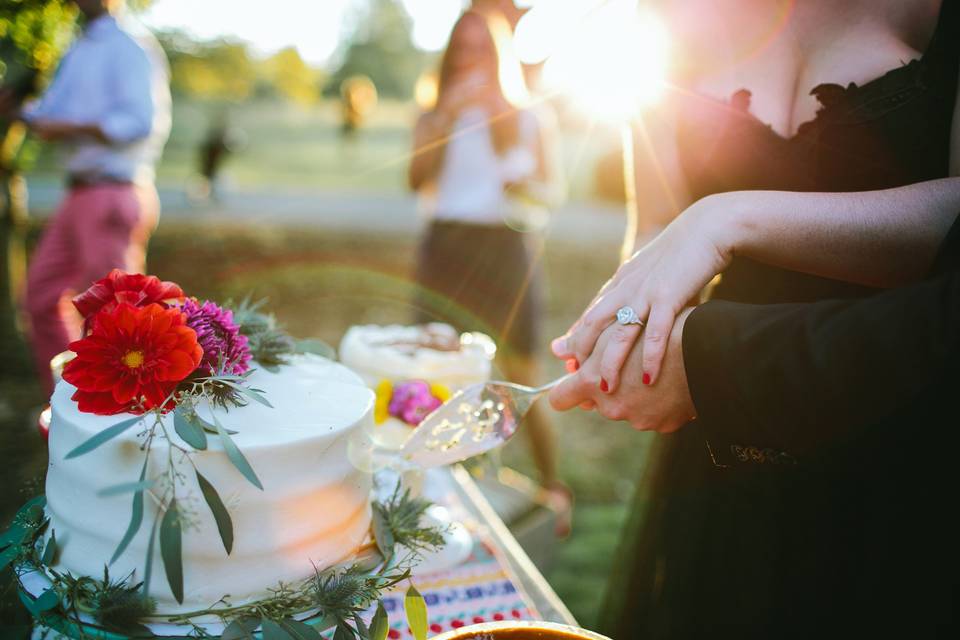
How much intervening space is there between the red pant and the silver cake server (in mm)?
2736

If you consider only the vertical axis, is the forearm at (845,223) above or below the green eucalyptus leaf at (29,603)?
above

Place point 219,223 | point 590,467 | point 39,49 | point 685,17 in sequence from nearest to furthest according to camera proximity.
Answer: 1. point 685,17
2. point 39,49
3. point 590,467
4. point 219,223

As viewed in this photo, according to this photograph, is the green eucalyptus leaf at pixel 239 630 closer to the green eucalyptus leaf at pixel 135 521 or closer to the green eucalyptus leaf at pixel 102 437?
the green eucalyptus leaf at pixel 135 521

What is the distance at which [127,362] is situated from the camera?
0.84m

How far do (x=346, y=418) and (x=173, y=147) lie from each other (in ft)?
82.7

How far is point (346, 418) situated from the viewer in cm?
96

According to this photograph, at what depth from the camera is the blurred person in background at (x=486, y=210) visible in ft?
10.9

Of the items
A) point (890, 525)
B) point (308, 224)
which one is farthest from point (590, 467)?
point (308, 224)

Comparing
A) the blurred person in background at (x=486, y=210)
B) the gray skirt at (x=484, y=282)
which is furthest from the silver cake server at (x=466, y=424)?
the gray skirt at (x=484, y=282)

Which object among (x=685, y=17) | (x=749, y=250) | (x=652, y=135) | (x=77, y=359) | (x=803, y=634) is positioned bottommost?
(x=803, y=634)

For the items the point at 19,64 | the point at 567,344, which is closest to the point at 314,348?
the point at 567,344

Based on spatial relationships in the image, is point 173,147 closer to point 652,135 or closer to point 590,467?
point 590,467

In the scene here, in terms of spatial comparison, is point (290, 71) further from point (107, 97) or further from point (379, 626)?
point (379, 626)

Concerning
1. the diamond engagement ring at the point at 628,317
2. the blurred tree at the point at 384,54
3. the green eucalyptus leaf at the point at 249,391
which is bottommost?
the green eucalyptus leaf at the point at 249,391
